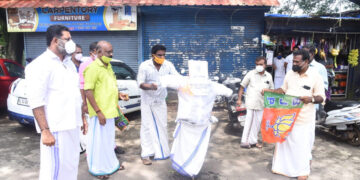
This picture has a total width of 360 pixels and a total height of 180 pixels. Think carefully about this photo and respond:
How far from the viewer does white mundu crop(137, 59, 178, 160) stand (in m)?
3.96

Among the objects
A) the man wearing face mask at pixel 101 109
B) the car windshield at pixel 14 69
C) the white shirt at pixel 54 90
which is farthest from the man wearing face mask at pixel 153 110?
the car windshield at pixel 14 69

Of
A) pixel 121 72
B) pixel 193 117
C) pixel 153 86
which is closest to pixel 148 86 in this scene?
pixel 153 86

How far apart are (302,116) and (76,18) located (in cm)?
795

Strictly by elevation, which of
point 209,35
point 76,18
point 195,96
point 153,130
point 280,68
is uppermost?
point 76,18

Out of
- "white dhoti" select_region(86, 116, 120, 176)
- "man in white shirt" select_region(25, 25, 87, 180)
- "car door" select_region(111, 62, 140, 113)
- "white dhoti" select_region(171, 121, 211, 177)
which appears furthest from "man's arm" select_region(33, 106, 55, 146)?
"car door" select_region(111, 62, 140, 113)

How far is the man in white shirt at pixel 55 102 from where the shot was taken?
2.26 meters

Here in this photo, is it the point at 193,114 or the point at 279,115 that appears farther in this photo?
the point at 279,115

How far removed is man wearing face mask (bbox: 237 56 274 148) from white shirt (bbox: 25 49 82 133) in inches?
118

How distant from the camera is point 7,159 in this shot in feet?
13.7

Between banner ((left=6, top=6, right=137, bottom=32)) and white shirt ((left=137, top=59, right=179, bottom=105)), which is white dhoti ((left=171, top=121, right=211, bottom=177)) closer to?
white shirt ((left=137, top=59, right=179, bottom=105))

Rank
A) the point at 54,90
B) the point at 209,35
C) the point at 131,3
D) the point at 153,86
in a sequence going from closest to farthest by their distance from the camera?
the point at 54,90 → the point at 153,86 → the point at 131,3 → the point at 209,35

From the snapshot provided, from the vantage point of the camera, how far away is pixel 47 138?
2262 millimetres

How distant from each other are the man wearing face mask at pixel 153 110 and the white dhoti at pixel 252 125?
5.31ft

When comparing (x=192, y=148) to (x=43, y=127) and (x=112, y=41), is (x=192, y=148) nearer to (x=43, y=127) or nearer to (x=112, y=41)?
(x=43, y=127)
